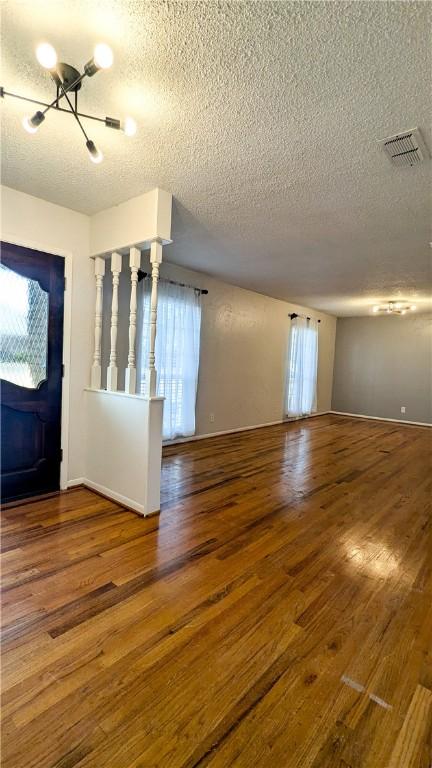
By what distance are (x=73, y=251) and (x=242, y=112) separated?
201cm

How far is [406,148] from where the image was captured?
6.57 ft

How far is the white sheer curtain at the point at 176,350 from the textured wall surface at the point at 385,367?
5.21 metres

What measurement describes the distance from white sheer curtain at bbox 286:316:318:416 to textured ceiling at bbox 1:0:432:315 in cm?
402

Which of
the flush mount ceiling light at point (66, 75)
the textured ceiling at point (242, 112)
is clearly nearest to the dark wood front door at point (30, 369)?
the textured ceiling at point (242, 112)

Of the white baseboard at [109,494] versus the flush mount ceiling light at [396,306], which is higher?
the flush mount ceiling light at [396,306]

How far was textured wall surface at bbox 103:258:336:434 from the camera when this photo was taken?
17.9 feet

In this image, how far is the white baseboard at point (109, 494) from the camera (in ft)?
9.34

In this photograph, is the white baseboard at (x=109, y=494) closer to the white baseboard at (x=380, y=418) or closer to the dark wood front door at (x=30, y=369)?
the dark wood front door at (x=30, y=369)

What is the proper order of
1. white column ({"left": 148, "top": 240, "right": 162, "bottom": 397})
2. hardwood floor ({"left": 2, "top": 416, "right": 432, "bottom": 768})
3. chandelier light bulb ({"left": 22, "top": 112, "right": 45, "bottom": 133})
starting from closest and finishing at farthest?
hardwood floor ({"left": 2, "top": 416, "right": 432, "bottom": 768}) < chandelier light bulb ({"left": 22, "top": 112, "right": 45, "bottom": 133}) < white column ({"left": 148, "top": 240, "right": 162, "bottom": 397})

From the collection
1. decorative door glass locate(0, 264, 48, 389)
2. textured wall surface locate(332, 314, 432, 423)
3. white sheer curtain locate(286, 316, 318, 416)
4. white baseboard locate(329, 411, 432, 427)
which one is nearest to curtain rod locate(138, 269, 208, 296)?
decorative door glass locate(0, 264, 48, 389)

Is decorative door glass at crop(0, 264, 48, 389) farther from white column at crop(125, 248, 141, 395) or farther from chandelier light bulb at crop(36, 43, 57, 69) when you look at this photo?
chandelier light bulb at crop(36, 43, 57, 69)

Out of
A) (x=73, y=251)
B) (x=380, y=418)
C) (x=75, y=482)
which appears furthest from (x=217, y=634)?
(x=380, y=418)

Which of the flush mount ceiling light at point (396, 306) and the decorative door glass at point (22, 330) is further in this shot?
the flush mount ceiling light at point (396, 306)

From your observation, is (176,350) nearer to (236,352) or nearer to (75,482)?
(236,352)
